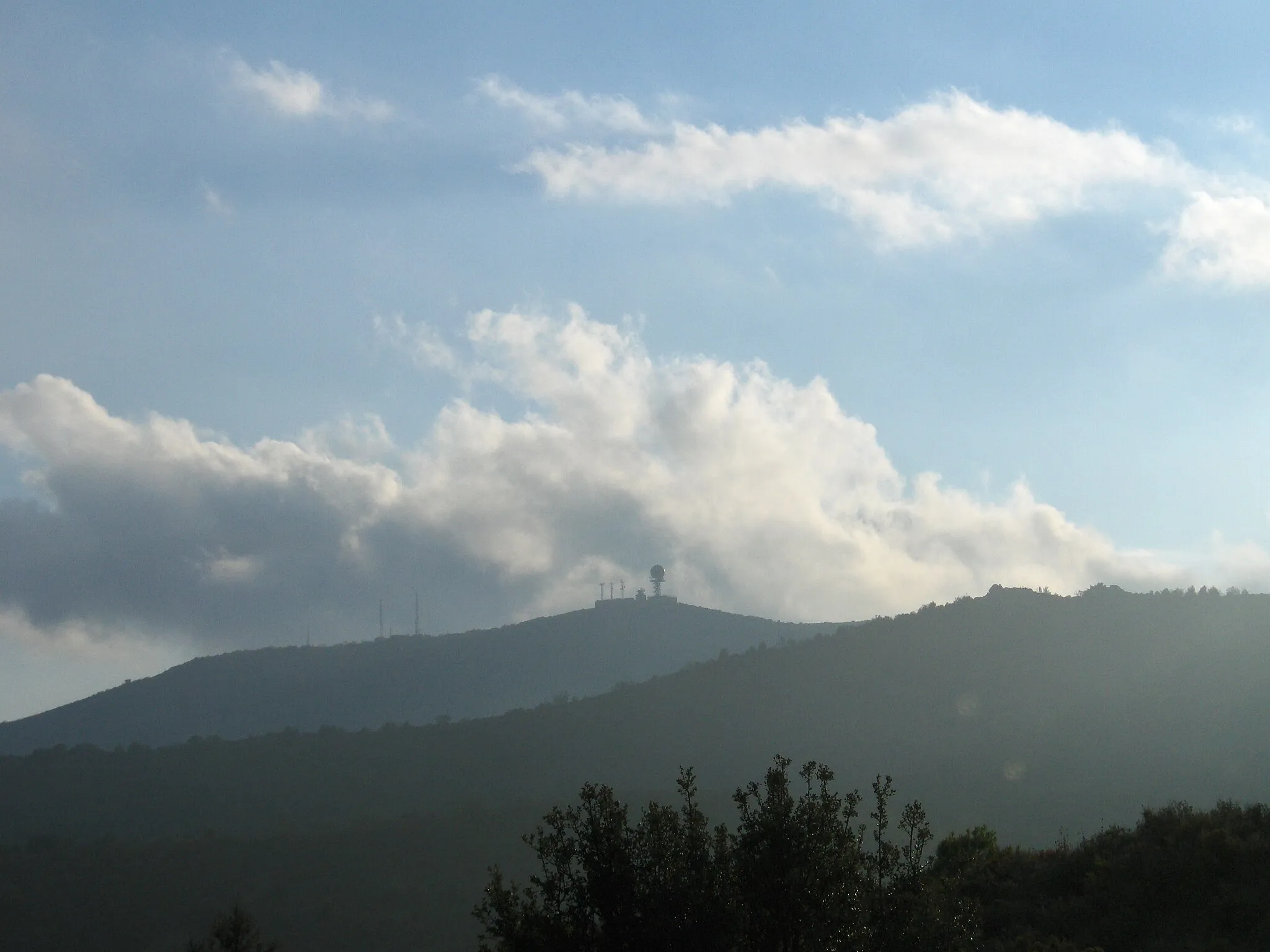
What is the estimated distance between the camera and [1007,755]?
145250 millimetres

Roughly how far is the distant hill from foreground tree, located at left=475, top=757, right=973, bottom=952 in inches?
3748

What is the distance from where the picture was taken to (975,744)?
154 m

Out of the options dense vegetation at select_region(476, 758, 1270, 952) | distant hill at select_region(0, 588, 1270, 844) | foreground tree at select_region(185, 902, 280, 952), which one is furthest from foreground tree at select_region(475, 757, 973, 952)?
distant hill at select_region(0, 588, 1270, 844)

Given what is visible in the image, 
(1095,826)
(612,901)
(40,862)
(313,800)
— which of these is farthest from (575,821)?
(313,800)

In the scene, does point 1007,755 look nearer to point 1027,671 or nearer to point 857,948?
point 1027,671

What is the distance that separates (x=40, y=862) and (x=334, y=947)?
45.4 meters

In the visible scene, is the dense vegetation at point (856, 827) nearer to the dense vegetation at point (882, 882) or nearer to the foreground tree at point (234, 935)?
the dense vegetation at point (882, 882)

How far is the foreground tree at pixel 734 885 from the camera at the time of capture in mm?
18844

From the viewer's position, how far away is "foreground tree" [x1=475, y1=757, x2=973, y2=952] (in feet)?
61.8

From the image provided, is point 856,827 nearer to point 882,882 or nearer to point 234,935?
point 882,882

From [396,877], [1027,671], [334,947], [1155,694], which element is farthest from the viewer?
[1027,671]

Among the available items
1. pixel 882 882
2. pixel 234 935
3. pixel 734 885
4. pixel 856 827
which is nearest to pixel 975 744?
pixel 234 935

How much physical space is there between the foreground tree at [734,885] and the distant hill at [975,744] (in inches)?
3748

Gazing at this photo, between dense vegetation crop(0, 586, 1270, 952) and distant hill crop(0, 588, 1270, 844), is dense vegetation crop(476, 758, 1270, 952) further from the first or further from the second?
distant hill crop(0, 588, 1270, 844)
